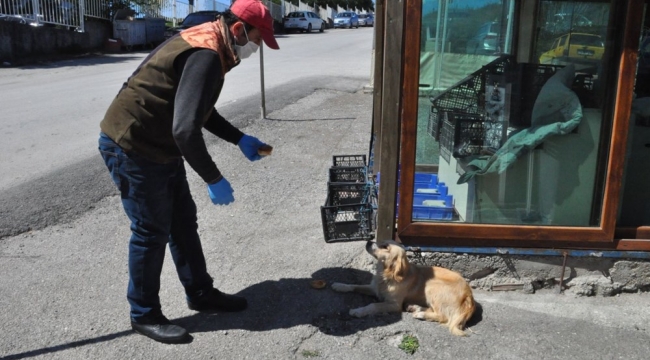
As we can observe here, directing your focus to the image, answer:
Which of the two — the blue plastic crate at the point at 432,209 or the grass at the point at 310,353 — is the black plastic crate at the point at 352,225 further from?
the grass at the point at 310,353

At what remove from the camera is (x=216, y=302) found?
149 inches

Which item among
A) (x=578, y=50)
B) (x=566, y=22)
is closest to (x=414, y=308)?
(x=578, y=50)

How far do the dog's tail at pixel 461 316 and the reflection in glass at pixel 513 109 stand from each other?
2.17 ft

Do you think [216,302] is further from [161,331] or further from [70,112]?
[70,112]

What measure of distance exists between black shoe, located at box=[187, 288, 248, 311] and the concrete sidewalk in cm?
6

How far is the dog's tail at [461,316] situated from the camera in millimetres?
3676

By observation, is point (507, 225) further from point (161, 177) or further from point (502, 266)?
point (161, 177)

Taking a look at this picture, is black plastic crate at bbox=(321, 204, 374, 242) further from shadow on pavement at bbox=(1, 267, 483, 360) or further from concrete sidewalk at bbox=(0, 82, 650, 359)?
shadow on pavement at bbox=(1, 267, 483, 360)

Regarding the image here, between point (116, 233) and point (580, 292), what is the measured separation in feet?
11.9

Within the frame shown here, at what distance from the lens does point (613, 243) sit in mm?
4074

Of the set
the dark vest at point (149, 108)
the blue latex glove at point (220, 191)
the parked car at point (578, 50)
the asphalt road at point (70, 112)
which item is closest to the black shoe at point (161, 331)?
the blue latex glove at point (220, 191)

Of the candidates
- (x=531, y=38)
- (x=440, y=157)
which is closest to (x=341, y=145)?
(x=440, y=157)

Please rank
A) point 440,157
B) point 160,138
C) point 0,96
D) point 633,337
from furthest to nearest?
1. point 0,96
2. point 440,157
3. point 633,337
4. point 160,138

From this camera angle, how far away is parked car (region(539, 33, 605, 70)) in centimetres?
391
